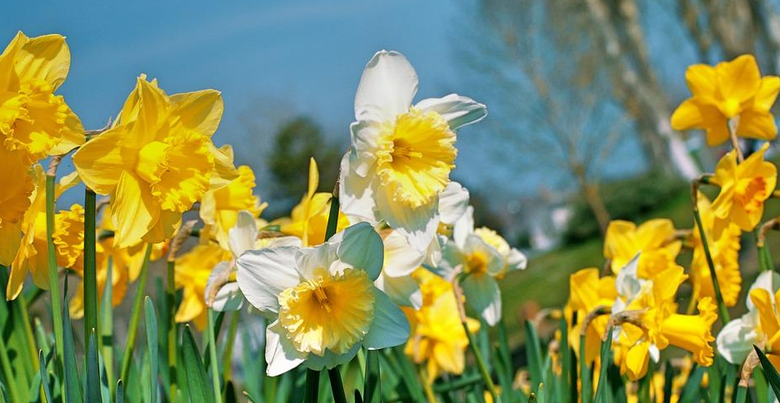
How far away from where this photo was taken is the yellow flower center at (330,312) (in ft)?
2.69

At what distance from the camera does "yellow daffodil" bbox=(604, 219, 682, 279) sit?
1439mm

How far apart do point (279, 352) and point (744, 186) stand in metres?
0.83

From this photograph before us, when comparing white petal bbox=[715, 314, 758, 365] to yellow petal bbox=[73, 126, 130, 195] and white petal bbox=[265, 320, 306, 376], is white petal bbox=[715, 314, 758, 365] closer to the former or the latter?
white petal bbox=[265, 320, 306, 376]

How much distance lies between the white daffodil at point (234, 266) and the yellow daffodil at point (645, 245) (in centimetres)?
69

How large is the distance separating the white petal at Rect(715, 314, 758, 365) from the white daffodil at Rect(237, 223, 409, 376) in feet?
2.00

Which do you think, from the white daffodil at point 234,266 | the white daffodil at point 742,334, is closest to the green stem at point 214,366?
the white daffodil at point 234,266

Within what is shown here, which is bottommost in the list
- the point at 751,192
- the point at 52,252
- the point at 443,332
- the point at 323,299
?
the point at 443,332

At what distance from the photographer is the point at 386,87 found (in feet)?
2.83

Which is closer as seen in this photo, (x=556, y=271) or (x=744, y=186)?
(x=744, y=186)

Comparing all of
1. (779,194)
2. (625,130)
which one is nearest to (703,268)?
(779,194)

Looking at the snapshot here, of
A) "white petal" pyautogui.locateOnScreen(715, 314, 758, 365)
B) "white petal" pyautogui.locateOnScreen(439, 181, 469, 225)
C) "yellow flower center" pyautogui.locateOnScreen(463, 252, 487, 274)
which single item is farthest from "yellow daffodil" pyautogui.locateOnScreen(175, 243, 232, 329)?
"white petal" pyautogui.locateOnScreen(715, 314, 758, 365)

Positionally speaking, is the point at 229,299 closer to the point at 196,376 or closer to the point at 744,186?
the point at 196,376

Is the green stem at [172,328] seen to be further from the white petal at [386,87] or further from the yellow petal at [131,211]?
the white petal at [386,87]

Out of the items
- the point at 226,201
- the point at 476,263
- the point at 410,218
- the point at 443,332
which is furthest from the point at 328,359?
the point at 443,332
